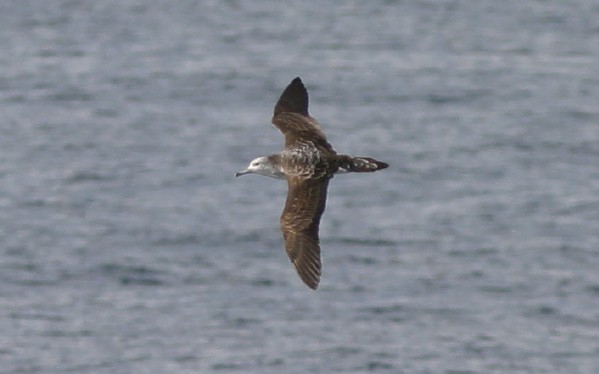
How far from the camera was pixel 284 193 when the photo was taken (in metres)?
32.0

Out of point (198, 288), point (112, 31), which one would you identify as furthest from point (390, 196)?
point (112, 31)

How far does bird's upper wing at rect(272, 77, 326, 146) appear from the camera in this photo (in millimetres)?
13352

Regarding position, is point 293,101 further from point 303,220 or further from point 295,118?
point 303,220

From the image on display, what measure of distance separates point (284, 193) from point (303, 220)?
19825 millimetres

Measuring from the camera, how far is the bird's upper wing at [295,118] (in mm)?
13352

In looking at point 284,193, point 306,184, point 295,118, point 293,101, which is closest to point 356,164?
point 306,184

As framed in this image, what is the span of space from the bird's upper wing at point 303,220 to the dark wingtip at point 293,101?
1.67m

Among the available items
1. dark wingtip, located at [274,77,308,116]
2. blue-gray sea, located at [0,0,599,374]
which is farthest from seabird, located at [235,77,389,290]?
A: blue-gray sea, located at [0,0,599,374]

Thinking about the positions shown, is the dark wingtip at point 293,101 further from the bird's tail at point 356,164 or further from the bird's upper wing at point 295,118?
the bird's tail at point 356,164

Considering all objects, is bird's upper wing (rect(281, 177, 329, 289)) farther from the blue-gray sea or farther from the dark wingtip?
the blue-gray sea

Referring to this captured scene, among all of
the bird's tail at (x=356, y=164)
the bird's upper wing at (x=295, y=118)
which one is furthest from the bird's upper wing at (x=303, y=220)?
the bird's upper wing at (x=295, y=118)

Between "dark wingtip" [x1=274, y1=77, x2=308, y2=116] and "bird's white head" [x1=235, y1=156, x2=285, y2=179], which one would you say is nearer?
"bird's white head" [x1=235, y1=156, x2=285, y2=179]

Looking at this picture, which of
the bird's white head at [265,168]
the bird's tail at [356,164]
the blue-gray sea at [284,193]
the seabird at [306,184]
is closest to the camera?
the seabird at [306,184]

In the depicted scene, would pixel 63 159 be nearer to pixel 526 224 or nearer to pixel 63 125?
pixel 63 125
